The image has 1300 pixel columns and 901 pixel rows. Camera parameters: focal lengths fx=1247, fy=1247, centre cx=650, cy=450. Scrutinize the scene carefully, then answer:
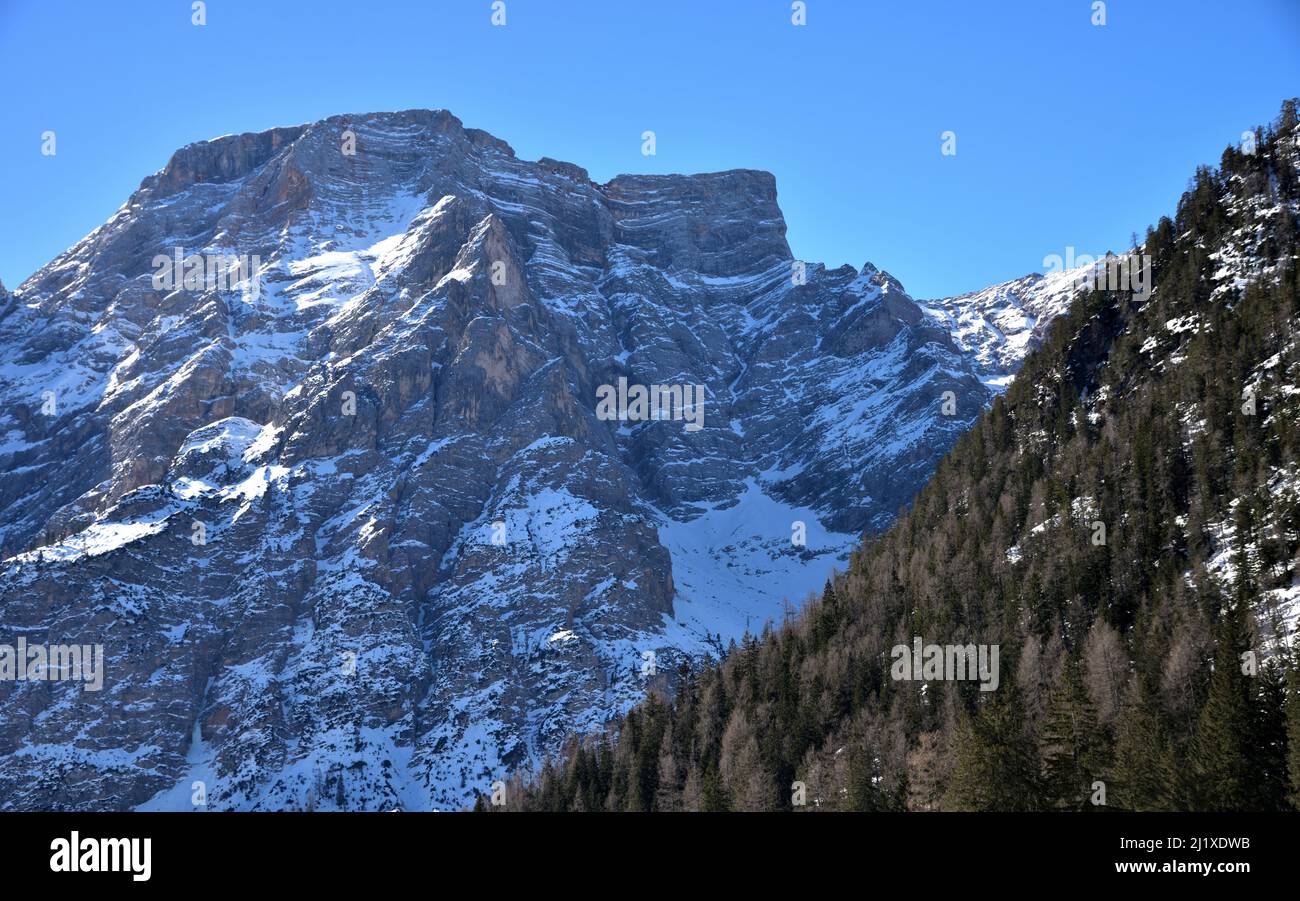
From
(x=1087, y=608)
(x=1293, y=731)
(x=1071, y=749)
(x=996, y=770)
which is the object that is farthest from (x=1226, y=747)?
(x=1087, y=608)

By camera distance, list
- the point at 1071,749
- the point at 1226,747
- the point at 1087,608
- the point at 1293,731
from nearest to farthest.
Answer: the point at 1293,731, the point at 1226,747, the point at 1071,749, the point at 1087,608

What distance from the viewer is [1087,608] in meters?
100

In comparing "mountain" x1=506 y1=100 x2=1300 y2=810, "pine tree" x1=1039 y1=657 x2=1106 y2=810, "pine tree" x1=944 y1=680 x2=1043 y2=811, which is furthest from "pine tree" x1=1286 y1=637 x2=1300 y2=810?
"pine tree" x1=944 y1=680 x2=1043 y2=811

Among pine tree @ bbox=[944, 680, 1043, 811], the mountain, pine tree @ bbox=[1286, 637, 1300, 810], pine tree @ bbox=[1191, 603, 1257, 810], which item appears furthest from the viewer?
the mountain

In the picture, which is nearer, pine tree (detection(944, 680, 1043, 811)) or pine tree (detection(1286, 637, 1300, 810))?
pine tree (detection(1286, 637, 1300, 810))

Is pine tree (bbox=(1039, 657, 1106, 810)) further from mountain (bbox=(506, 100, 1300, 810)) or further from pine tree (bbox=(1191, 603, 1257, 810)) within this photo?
pine tree (bbox=(1191, 603, 1257, 810))

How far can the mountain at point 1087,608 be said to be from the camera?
64.8m

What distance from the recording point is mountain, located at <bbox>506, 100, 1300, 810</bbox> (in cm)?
6475

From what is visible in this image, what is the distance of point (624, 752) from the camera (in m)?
127

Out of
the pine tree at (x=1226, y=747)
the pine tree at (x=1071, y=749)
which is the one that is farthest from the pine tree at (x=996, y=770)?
the pine tree at (x=1226, y=747)

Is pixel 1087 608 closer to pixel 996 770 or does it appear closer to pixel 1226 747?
pixel 1226 747

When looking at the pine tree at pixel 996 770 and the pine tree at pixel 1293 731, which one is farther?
the pine tree at pixel 996 770

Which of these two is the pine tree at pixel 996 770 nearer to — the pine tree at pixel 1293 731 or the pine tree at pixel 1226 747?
the pine tree at pixel 1226 747

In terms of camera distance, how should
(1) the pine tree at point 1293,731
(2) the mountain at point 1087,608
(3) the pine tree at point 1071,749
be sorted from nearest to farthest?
(1) the pine tree at point 1293,731 < (3) the pine tree at point 1071,749 < (2) the mountain at point 1087,608
